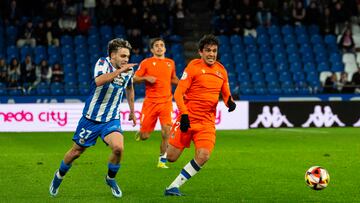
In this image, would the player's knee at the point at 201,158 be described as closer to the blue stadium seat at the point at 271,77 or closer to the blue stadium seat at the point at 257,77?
the blue stadium seat at the point at 257,77

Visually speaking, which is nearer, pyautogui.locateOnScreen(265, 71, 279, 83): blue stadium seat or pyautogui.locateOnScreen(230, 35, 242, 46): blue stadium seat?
pyautogui.locateOnScreen(265, 71, 279, 83): blue stadium seat

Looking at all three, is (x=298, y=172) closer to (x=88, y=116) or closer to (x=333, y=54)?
(x=88, y=116)

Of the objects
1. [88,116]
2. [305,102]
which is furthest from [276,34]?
[88,116]

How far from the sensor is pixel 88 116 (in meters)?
9.69

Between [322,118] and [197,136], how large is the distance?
15.3 m

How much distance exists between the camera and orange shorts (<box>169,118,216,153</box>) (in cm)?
977

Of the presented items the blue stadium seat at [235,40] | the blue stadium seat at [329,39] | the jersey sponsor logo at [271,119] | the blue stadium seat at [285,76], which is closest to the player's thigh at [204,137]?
the jersey sponsor logo at [271,119]

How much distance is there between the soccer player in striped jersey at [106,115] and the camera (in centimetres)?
955

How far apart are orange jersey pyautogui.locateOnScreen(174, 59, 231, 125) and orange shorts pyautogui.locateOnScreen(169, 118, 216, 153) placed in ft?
0.44

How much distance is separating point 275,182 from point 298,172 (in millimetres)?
1421

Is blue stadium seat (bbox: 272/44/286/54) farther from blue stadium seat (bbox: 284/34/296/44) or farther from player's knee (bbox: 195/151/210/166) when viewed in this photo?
player's knee (bbox: 195/151/210/166)

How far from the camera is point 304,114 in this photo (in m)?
24.3

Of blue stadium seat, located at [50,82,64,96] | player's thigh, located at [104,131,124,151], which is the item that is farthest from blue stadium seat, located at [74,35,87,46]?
player's thigh, located at [104,131,124,151]

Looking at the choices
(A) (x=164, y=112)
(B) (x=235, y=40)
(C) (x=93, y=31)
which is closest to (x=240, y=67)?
(B) (x=235, y=40)
